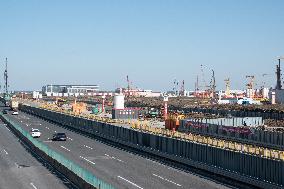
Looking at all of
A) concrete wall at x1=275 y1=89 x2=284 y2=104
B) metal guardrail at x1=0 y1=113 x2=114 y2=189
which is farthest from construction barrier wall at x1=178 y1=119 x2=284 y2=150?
concrete wall at x1=275 y1=89 x2=284 y2=104

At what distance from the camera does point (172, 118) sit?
87562mm

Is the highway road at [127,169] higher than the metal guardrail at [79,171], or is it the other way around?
the metal guardrail at [79,171]

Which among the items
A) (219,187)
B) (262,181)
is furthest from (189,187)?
(262,181)

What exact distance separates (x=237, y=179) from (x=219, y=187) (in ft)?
6.62

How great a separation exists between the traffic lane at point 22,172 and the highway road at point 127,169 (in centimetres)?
426

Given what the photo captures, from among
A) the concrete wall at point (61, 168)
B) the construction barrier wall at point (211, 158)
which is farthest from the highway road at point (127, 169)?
the concrete wall at point (61, 168)

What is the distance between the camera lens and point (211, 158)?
4409cm

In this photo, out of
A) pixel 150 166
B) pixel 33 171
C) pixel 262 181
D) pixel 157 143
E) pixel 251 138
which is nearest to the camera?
pixel 262 181

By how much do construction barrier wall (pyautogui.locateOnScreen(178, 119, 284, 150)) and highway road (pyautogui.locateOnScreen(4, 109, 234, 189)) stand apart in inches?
704

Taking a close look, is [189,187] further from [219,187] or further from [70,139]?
[70,139]

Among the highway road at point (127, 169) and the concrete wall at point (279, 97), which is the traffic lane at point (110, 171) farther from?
the concrete wall at point (279, 97)

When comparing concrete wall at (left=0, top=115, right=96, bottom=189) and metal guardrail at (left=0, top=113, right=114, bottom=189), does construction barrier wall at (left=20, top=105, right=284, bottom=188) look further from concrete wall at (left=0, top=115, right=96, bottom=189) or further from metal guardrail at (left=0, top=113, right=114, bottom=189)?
concrete wall at (left=0, top=115, right=96, bottom=189)

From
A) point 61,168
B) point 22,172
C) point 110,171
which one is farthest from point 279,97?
point 22,172

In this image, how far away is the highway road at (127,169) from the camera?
39.6 metres
